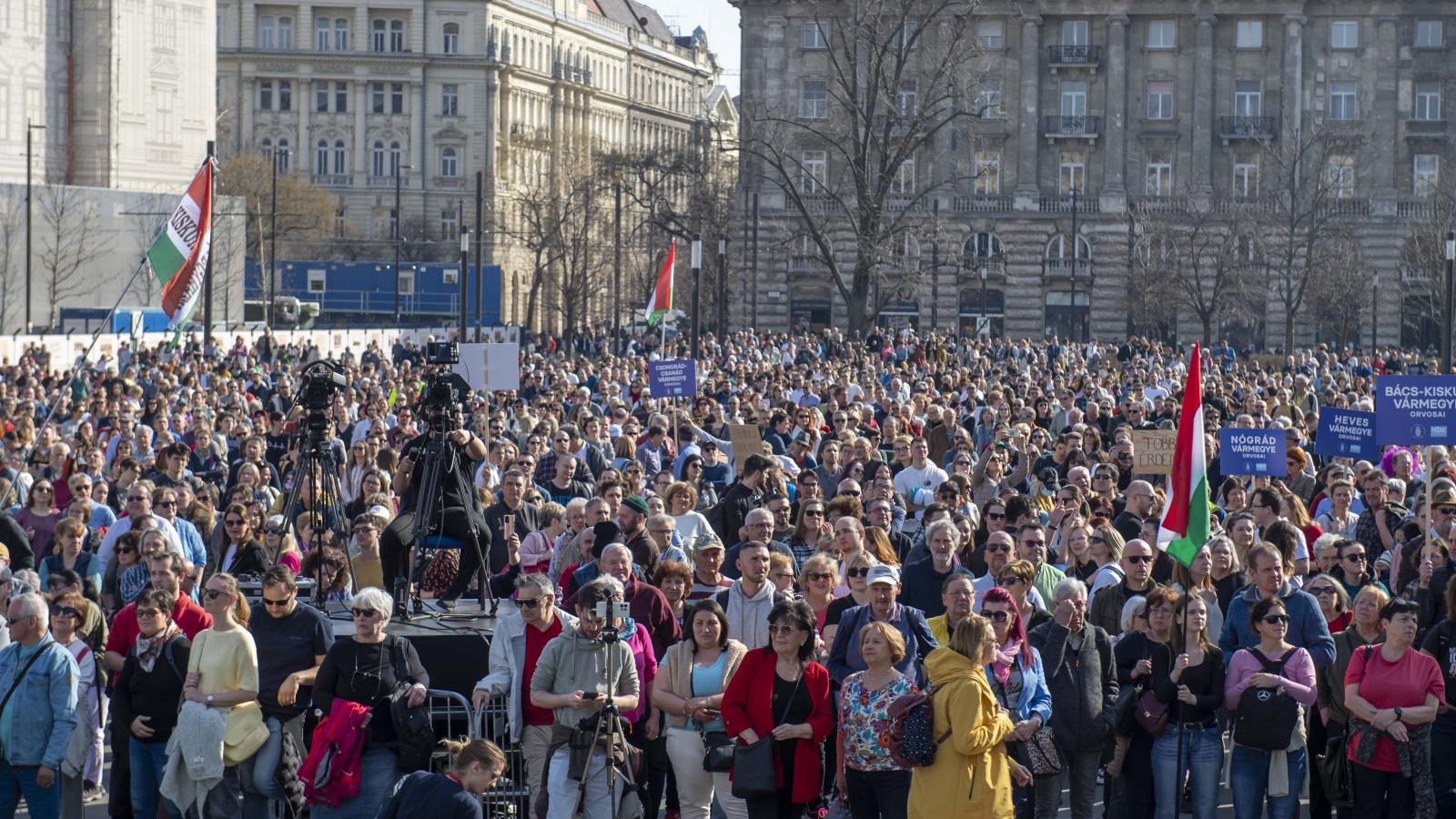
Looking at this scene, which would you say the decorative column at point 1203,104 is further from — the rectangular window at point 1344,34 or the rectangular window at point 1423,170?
the rectangular window at point 1423,170

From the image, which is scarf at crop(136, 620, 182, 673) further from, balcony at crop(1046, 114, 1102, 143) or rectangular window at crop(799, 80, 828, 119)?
balcony at crop(1046, 114, 1102, 143)

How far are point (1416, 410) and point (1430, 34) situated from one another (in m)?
68.9

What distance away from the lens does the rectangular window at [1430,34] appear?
3204 inches

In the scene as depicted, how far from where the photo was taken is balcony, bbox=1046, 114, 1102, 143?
270ft

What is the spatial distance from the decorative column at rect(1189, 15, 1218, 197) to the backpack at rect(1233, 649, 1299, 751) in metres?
72.4

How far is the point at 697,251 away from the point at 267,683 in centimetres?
1997

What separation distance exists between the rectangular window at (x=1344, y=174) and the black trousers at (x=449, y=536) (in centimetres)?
7035

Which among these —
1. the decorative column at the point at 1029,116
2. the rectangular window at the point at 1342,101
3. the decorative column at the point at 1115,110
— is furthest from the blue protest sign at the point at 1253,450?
the rectangular window at the point at 1342,101

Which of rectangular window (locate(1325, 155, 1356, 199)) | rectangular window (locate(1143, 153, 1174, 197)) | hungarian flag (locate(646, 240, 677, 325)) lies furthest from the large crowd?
rectangular window (locate(1143, 153, 1174, 197))

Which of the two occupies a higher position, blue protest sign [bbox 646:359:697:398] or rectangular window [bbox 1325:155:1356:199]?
rectangular window [bbox 1325:155:1356:199]

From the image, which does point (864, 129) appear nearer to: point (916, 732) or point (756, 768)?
point (756, 768)

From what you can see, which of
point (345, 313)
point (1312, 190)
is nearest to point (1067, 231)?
point (1312, 190)

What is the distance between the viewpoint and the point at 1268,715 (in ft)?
36.9

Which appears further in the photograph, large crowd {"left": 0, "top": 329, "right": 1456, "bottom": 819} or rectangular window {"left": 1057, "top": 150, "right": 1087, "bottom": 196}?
rectangular window {"left": 1057, "top": 150, "right": 1087, "bottom": 196}
